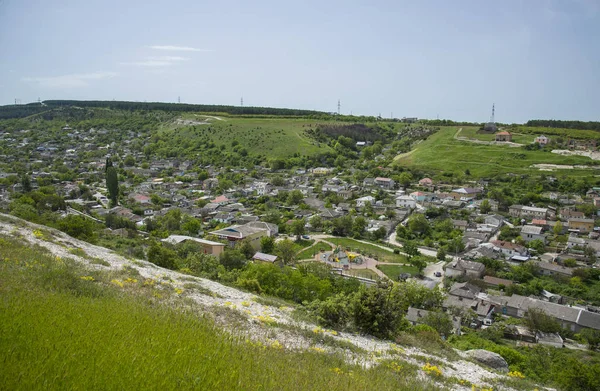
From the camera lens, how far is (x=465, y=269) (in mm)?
29781

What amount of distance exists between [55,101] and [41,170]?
352 ft

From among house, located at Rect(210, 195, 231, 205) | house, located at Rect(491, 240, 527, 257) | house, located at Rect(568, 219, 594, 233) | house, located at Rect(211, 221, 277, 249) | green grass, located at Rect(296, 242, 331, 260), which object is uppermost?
house, located at Rect(568, 219, 594, 233)

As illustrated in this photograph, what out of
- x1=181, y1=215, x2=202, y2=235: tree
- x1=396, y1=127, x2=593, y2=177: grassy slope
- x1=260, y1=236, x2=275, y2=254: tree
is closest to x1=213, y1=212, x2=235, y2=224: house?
x1=181, y1=215, x2=202, y2=235: tree

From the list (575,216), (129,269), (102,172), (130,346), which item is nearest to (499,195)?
(575,216)

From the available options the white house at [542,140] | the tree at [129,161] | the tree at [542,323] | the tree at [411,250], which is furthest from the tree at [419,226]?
the tree at [129,161]

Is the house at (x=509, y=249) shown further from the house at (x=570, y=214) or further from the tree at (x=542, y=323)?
the house at (x=570, y=214)

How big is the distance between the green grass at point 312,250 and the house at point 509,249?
1555 cm

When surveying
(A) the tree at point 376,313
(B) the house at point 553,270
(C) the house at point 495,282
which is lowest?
(C) the house at point 495,282

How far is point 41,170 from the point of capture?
62688 millimetres

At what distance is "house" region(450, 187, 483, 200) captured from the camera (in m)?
52.4

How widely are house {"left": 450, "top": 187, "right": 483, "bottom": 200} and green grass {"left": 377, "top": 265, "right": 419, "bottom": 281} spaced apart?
2561cm

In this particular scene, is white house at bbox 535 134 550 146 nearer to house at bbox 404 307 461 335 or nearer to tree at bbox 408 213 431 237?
tree at bbox 408 213 431 237

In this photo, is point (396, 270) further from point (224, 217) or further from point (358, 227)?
point (224, 217)

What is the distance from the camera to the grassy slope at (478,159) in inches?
2502
